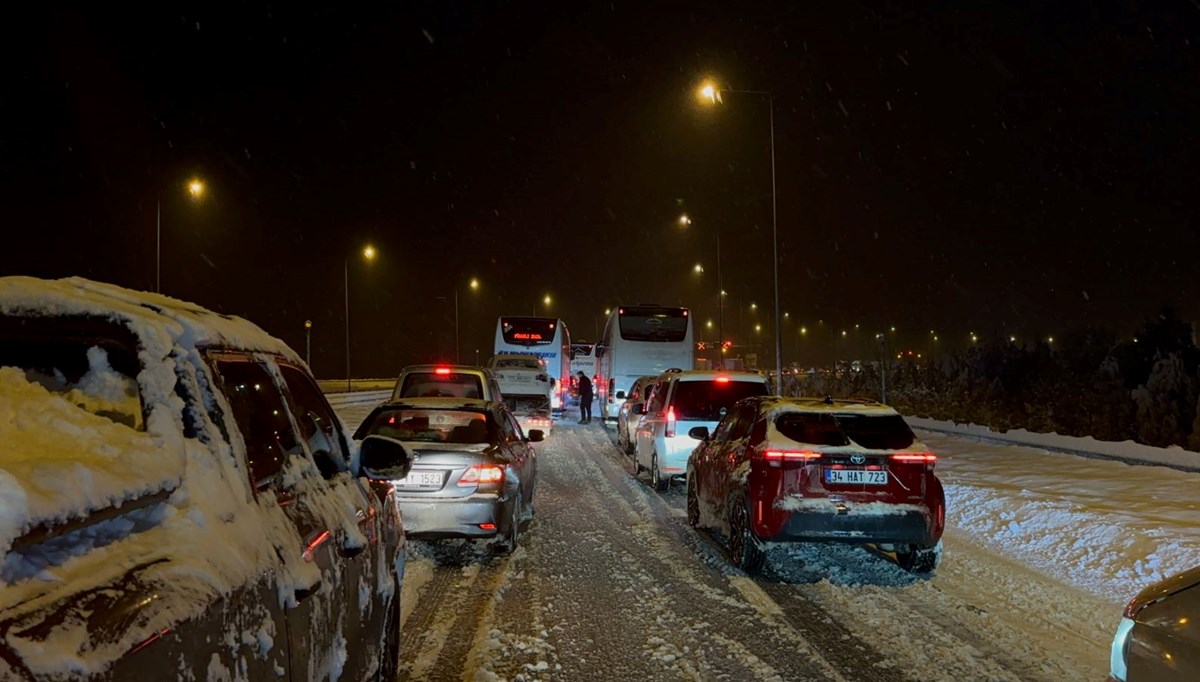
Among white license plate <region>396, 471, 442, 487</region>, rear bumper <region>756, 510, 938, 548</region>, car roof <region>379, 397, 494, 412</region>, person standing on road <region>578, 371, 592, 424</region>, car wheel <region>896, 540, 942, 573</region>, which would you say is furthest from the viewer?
person standing on road <region>578, 371, 592, 424</region>

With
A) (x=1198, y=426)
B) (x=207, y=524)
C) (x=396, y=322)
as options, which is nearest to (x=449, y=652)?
(x=207, y=524)

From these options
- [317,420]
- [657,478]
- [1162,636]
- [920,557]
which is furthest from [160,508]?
[657,478]

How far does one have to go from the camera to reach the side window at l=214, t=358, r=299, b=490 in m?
3.21

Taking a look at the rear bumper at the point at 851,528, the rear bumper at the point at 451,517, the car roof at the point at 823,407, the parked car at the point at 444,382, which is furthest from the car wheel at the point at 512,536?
the parked car at the point at 444,382

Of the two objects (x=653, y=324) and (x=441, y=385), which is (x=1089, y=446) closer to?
(x=653, y=324)

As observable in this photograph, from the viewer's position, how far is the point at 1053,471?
50.6 ft

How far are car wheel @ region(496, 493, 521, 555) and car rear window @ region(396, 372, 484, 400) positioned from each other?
8.15 metres

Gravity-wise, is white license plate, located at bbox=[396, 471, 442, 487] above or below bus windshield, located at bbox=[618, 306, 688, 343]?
below

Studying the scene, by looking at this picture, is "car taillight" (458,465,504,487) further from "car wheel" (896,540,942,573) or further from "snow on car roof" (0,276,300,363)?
"snow on car roof" (0,276,300,363)

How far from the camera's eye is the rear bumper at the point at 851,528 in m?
7.97

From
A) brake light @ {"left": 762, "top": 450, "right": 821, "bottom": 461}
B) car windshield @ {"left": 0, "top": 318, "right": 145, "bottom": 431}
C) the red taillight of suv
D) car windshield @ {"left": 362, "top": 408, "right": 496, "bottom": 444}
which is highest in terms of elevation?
car windshield @ {"left": 0, "top": 318, "right": 145, "bottom": 431}

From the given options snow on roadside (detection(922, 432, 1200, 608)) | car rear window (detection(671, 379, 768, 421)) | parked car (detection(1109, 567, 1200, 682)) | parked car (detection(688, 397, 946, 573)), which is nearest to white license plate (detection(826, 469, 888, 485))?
parked car (detection(688, 397, 946, 573))

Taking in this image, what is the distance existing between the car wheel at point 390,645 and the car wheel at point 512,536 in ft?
13.3

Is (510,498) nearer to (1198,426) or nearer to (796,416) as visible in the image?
(796,416)
